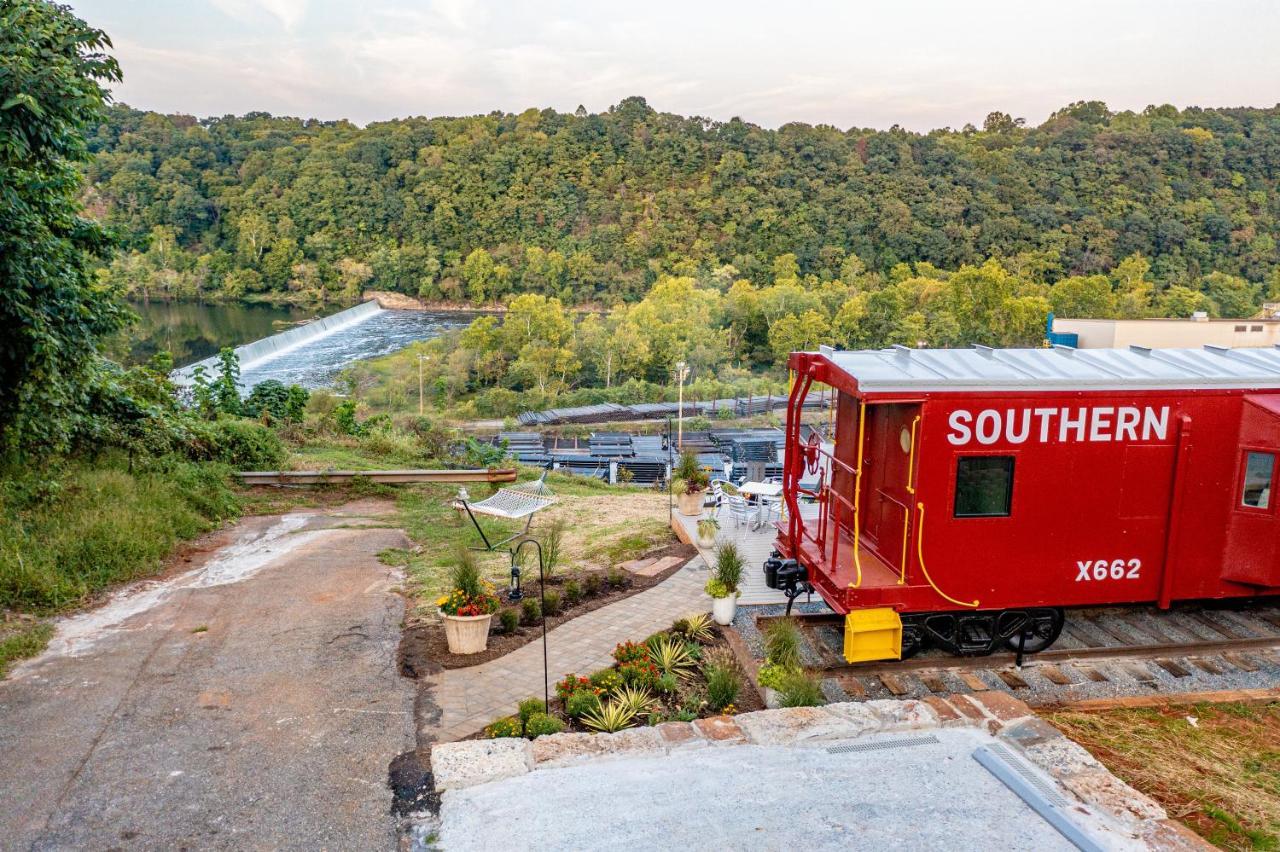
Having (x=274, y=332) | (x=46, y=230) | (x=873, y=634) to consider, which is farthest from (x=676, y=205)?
(x=873, y=634)

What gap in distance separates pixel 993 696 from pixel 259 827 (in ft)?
15.8

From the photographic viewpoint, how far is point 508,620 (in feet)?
24.5

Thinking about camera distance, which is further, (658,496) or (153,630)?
(658,496)

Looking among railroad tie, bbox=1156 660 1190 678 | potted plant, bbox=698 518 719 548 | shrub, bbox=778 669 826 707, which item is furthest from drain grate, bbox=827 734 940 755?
potted plant, bbox=698 518 719 548

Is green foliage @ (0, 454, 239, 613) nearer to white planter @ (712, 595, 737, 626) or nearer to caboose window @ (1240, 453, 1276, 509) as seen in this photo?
white planter @ (712, 595, 737, 626)

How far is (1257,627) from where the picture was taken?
782cm

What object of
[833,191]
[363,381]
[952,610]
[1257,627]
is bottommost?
[363,381]

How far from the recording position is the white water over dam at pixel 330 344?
4872 centimetres

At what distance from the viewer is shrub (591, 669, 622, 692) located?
242 inches

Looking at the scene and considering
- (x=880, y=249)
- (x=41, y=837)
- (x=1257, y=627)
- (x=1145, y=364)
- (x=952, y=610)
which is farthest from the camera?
(x=880, y=249)

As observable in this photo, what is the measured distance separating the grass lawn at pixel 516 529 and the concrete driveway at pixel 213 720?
0.80m

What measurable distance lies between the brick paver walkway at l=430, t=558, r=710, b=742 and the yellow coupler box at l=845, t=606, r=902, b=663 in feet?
6.37

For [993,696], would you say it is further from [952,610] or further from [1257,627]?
[1257,627]

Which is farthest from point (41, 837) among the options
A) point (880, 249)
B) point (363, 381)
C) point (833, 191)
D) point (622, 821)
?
point (833, 191)
